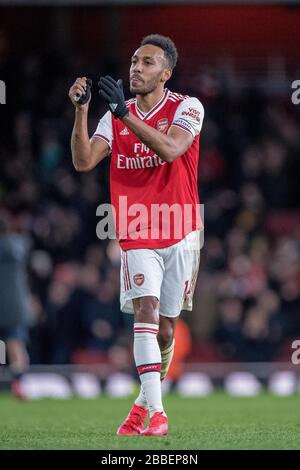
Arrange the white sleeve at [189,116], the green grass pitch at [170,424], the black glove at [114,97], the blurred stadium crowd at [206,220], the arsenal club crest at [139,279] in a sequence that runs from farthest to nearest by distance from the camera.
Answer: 1. the blurred stadium crowd at [206,220]
2. the white sleeve at [189,116]
3. the arsenal club crest at [139,279]
4. the black glove at [114,97]
5. the green grass pitch at [170,424]

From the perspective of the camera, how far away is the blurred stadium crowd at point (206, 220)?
15852 mm

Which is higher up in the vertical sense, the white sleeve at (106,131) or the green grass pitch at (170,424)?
the white sleeve at (106,131)

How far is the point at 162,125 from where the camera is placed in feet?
25.3

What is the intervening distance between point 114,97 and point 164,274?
1.26 m

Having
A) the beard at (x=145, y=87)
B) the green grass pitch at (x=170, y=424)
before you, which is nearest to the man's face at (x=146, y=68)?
the beard at (x=145, y=87)

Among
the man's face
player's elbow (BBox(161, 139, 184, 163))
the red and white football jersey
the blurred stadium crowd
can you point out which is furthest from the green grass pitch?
the man's face

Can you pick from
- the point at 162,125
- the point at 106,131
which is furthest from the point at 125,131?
the point at 162,125

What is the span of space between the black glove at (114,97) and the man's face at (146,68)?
1.52ft

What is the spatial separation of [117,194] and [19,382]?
250 inches

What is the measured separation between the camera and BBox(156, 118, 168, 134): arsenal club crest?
7.69 metres

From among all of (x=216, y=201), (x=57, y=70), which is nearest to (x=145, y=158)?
(x=216, y=201)

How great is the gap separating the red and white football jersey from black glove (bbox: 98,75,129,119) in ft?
1.68

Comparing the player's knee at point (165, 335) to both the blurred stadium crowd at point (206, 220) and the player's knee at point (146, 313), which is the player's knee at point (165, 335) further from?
the blurred stadium crowd at point (206, 220)

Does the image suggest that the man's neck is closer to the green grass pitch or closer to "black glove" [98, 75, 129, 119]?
"black glove" [98, 75, 129, 119]
